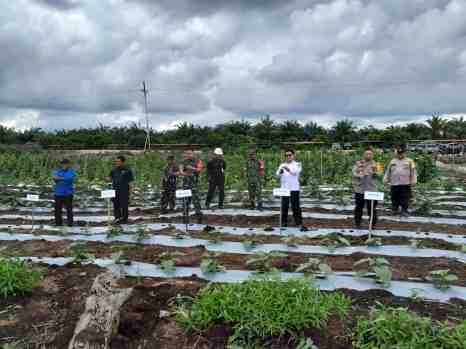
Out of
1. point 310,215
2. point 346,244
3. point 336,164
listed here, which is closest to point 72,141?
point 336,164

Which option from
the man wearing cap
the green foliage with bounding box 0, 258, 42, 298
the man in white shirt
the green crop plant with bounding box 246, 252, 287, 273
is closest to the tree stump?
the green foliage with bounding box 0, 258, 42, 298

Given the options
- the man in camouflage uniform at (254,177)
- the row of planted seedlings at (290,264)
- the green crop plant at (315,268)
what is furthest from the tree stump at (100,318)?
the man in camouflage uniform at (254,177)

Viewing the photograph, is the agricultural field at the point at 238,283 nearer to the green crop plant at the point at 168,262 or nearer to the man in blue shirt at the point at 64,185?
the green crop plant at the point at 168,262

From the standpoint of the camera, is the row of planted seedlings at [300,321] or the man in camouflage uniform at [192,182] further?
the man in camouflage uniform at [192,182]

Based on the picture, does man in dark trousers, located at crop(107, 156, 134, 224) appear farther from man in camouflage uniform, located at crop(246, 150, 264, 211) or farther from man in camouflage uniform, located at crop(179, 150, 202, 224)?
man in camouflage uniform, located at crop(246, 150, 264, 211)

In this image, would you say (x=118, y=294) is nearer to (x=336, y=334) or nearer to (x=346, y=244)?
(x=336, y=334)

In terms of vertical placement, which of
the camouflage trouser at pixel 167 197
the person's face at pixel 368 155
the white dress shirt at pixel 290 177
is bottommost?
the camouflage trouser at pixel 167 197

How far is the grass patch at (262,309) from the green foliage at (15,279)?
1560 mm

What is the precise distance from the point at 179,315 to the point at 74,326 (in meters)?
0.80

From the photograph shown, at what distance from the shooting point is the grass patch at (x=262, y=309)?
2739 millimetres

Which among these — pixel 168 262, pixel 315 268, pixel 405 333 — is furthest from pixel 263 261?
pixel 405 333

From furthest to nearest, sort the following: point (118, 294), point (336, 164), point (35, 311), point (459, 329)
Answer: point (336, 164)
point (35, 311)
point (118, 294)
point (459, 329)

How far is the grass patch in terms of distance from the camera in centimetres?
274

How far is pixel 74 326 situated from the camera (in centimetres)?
310
